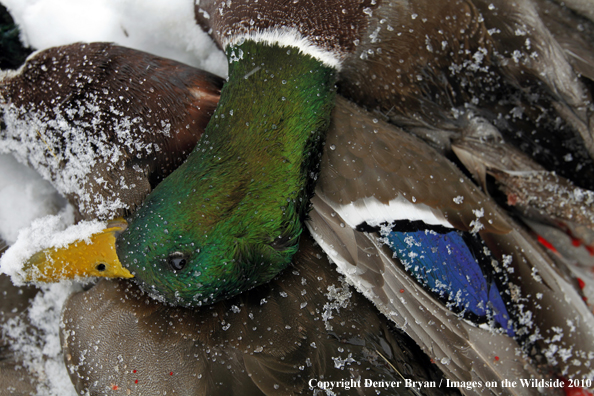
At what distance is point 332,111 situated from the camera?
1.72 meters

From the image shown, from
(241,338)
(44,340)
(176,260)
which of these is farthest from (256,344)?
(44,340)

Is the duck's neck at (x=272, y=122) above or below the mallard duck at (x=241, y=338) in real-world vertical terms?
above

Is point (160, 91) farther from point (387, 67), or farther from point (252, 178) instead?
point (387, 67)

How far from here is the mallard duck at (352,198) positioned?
148 centimetres

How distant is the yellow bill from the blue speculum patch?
3.64ft

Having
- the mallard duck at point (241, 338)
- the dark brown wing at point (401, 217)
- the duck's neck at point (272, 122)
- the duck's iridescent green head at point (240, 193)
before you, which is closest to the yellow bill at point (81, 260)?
the duck's iridescent green head at point (240, 193)

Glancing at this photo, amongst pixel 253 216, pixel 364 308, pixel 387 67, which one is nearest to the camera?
pixel 253 216

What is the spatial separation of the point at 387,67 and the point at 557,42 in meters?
0.92

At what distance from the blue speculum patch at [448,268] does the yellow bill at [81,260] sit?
111 centimetres

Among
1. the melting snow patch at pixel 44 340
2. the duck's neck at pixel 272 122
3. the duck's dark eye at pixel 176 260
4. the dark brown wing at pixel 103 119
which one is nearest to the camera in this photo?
the duck's dark eye at pixel 176 260

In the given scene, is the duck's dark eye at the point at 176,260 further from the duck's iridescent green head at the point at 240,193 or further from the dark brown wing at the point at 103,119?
the dark brown wing at the point at 103,119

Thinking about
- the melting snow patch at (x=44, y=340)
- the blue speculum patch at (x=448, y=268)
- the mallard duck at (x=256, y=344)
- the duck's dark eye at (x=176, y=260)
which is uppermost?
the blue speculum patch at (x=448, y=268)

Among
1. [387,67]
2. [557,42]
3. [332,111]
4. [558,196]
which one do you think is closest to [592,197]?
[558,196]

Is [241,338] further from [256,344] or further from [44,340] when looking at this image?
[44,340]
